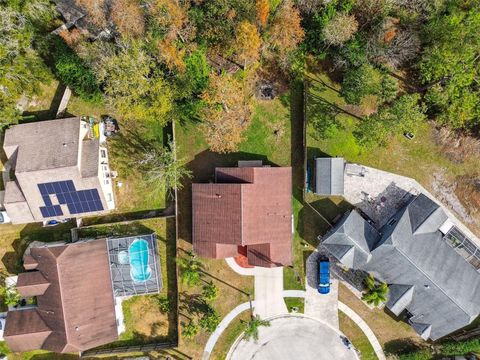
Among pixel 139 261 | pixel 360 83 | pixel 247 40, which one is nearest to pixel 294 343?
pixel 139 261

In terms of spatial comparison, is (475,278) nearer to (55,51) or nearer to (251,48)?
(251,48)

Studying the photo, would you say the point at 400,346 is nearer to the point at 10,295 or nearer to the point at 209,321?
the point at 209,321

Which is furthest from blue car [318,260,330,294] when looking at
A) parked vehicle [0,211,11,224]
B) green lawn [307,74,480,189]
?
parked vehicle [0,211,11,224]

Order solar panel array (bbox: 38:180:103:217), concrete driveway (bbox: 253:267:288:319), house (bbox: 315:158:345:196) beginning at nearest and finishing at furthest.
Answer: solar panel array (bbox: 38:180:103:217), house (bbox: 315:158:345:196), concrete driveway (bbox: 253:267:288:319)

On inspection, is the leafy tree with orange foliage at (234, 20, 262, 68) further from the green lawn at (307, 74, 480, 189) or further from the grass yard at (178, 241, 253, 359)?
the grass yard at (178, 241, 253, 359)

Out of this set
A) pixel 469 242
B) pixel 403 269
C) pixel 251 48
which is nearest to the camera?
pixel 251 48

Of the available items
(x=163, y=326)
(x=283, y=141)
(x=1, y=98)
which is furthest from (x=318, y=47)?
(x=163, y=326)

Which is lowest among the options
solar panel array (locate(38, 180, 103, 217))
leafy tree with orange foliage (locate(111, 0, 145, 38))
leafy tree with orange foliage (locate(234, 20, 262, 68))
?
solar panel array (locate(38, 180, 103, 217))
